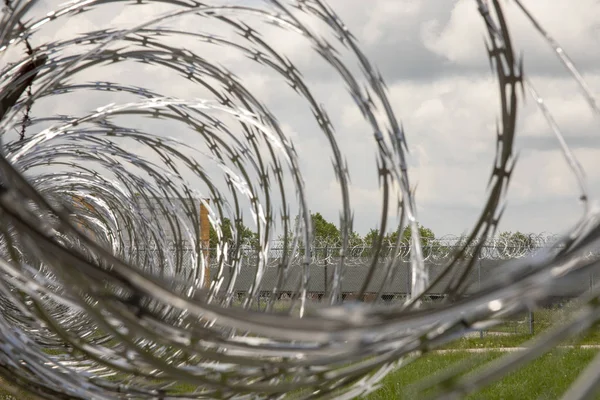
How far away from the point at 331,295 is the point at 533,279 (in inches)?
186

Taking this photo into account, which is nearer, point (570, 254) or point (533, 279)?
point (533, 279)

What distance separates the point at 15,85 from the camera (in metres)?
6.63

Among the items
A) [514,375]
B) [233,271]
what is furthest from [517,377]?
[233,271]

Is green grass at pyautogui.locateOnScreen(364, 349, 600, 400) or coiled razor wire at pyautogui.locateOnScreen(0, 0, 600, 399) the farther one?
green grass at pyautogui.locateOnScreen(364, 349, 600, 400)

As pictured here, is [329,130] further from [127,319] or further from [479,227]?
[127,319]

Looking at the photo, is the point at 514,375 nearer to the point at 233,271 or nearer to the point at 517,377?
the point at 517,377

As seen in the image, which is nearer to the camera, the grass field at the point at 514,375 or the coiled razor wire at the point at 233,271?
the coiled razor wire at the point at 233,271

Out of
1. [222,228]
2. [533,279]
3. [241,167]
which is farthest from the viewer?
[222,228]

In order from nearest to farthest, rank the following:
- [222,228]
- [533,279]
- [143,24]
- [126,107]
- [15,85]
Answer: [533,279] → [143,24] → [15,85] → [126,107] → [222,228]

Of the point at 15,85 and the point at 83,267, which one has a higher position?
the point at 15,85

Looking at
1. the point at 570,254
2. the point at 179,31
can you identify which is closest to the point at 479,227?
the point at 570,254

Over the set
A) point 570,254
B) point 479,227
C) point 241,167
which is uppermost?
point 241,167

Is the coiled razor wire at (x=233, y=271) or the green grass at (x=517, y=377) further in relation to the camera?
the green grass at (x=517, y=377)

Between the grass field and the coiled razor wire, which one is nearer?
the coiled razor wire
